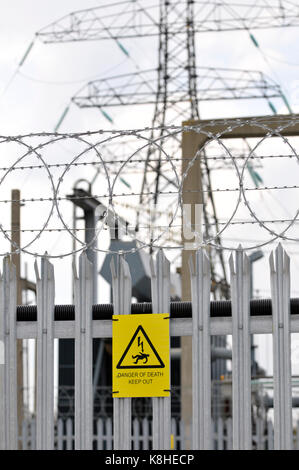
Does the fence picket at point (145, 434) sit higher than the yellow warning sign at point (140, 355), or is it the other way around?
the yellow warning sign at point (140, 355)

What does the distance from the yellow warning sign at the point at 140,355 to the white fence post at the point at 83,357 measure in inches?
12.9

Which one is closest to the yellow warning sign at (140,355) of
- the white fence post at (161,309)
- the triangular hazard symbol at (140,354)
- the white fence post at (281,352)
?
the triangular hazard symbol at (140,354)

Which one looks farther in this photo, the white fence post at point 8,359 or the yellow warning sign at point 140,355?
the white fence post at point 8,359

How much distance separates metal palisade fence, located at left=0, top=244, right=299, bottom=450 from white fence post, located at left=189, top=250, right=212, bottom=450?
12 mm

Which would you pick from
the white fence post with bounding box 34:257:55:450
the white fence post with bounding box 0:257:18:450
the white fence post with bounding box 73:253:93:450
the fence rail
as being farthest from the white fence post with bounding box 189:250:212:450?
the fence rail

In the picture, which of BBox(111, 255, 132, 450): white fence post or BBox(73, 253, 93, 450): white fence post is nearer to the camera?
BBox(111, 255, 132, 450): white fence post

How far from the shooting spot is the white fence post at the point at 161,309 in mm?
12391

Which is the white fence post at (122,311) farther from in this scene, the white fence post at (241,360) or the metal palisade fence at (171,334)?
the white fence post at (241,360)

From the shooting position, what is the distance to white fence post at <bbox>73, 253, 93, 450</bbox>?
12.6m

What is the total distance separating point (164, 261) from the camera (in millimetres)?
12500

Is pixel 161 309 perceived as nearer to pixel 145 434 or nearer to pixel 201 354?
pixel 201 354

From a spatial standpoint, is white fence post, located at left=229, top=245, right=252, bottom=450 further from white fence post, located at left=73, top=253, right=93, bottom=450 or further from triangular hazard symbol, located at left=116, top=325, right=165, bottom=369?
white fence post, located at left=73, top=253, right=93, bottom=450

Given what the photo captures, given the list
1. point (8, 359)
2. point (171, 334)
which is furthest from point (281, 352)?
point (8, 359)
